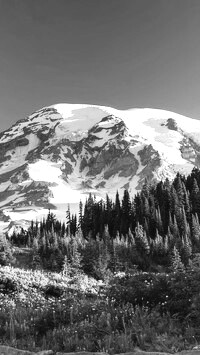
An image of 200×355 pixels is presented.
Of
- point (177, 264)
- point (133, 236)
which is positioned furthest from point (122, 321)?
point (133, 236)

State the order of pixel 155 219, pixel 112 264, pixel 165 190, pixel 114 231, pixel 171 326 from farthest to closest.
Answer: pixel 165 190
pixel 114 231
pixel 155 219
pixel 112 264
pixel 171 326

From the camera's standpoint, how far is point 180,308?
8969 millimetres

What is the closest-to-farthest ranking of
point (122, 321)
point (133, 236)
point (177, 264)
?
point (122, 321)
point (177, 264)
point (133, 236)

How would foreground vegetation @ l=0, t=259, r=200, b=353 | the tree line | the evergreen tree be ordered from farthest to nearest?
the tree line → the evergreen tree → foreground vegetation @ l=0, t=259, r=200, b=353

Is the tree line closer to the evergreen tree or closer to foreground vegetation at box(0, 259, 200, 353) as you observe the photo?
the evergreen tree

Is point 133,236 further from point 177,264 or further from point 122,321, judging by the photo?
point 122,321

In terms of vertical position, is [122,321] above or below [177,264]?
above

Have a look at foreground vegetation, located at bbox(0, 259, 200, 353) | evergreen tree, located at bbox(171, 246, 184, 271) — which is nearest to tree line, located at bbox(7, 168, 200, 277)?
evergreen tree, located at bbox(171, 246, 184, 271)

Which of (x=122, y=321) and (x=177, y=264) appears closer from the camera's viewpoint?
(x=122, y=321)

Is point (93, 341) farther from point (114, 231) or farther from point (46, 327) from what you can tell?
point (114, 231)

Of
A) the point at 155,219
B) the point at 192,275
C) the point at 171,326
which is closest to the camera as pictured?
the point at 171,326

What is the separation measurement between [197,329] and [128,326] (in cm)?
148

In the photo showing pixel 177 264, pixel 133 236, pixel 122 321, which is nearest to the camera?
pixel 122 321

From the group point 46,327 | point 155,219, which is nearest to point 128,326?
Result: point 46,327
